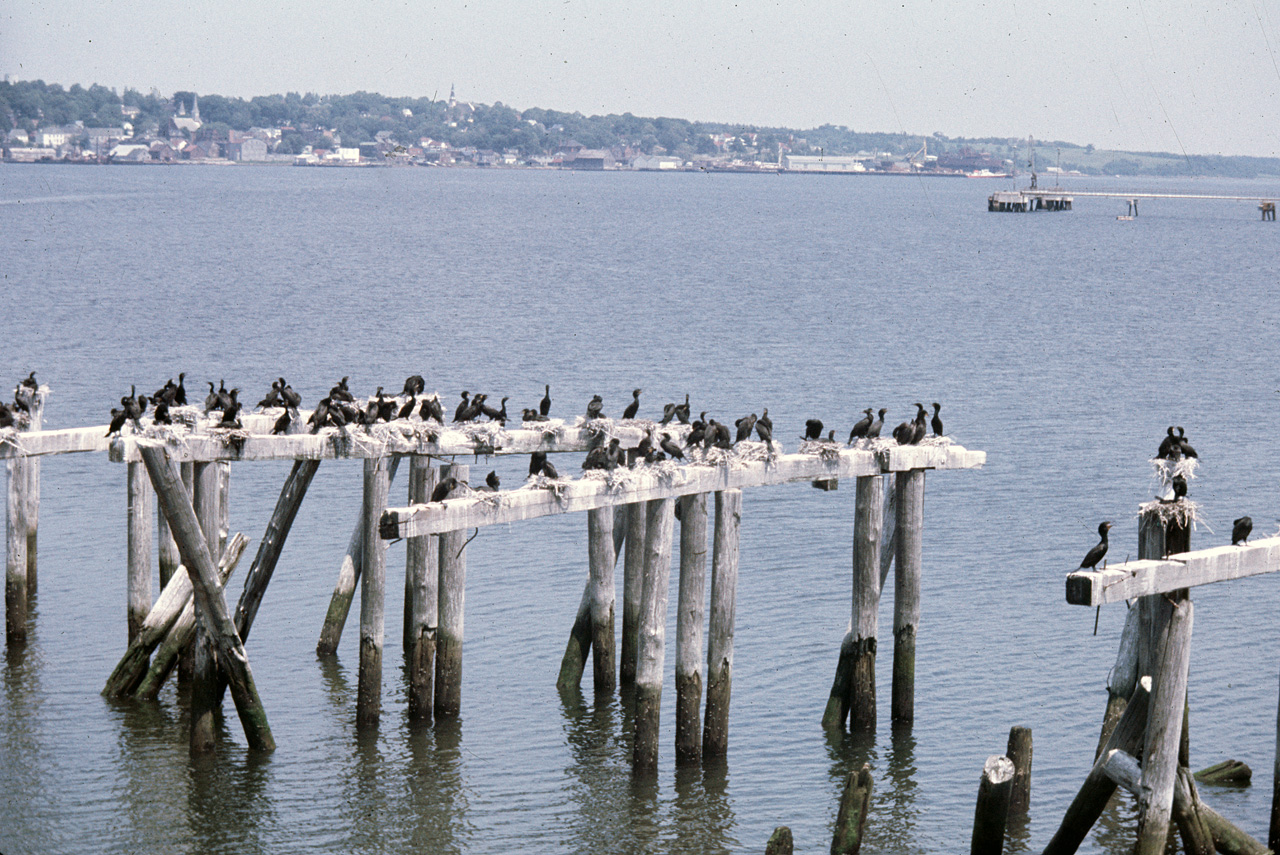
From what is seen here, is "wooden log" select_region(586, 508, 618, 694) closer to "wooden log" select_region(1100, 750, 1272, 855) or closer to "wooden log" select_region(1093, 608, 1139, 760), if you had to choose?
"wooden log" select_region(1093, 608, 1139, 760)

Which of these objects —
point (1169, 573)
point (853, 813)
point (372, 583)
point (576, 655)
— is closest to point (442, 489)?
point (372, 583)

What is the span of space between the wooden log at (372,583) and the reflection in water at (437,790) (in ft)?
3.06

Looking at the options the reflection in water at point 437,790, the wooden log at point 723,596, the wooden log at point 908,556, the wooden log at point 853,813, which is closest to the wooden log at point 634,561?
the wooden log at point 723,596

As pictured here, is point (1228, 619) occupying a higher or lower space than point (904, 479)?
lower

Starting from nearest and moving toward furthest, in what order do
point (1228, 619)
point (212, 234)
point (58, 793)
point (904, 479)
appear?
point (58, 793) → point (904, 479) → point (1228, 619) → point (212, 234)

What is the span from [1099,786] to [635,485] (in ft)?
19.2

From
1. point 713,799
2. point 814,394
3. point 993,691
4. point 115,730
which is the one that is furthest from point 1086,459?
point 115,730

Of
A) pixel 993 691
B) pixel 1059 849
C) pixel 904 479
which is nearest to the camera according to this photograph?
pixel 1059 849

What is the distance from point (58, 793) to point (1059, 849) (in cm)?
1123

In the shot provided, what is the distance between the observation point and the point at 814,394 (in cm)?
4906

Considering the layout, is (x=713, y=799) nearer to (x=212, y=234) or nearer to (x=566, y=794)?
(x=566, y=794)

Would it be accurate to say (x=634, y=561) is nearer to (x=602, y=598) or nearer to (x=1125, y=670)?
(x=602, y=598)

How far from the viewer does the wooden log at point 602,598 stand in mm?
20312

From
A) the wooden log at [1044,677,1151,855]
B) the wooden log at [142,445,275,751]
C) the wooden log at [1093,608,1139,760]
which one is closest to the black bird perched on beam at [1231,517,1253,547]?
the wooden log at [1093,608,1139,760]
